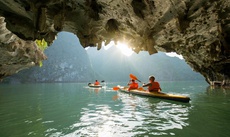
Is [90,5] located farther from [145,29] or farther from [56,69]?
[56,69]

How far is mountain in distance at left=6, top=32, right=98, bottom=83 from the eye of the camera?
102 meters

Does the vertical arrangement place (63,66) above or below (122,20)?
above

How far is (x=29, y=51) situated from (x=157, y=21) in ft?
51.8

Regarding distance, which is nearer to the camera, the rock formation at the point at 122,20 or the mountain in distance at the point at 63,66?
the rock formation at the point at 122,20

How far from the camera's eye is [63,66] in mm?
125750

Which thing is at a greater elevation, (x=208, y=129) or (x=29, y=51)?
(x=29, y=51)

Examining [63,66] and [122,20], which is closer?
[122,20]

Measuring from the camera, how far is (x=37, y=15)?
25.3 feet

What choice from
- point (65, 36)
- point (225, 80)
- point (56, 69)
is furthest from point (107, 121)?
point (65, 36)

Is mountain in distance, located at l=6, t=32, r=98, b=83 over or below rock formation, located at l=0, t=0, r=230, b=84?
over

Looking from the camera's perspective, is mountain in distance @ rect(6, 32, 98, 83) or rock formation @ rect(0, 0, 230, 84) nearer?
rock formation @ rect(0, 0, 230, 84)

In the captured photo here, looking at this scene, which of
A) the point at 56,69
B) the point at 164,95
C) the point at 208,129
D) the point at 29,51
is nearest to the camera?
the point at 208,129

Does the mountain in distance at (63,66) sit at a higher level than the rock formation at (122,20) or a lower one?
higher

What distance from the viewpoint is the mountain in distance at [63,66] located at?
10200cm
